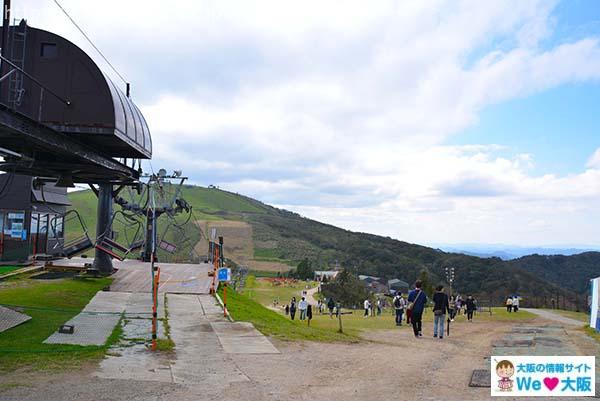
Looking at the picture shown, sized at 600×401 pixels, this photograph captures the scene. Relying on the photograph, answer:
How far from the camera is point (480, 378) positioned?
9.92 metres

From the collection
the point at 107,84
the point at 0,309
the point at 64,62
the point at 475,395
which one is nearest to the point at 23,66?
the point at 64,62

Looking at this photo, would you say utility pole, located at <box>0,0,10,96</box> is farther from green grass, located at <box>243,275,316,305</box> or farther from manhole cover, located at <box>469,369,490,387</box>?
green grass, located at <box>243,275,316,305</box>

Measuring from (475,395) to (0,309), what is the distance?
10.9 meters

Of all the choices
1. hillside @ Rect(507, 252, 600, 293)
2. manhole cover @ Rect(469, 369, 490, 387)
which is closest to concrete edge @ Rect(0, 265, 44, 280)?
manhole cover @ Rect(469, 369, 490, 387)

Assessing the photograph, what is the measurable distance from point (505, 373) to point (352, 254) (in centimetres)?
14270

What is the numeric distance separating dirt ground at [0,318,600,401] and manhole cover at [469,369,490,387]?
0.14m

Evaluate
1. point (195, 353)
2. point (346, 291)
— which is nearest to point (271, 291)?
point (346, 291)

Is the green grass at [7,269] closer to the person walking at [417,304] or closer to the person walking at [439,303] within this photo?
the person walking at [417,304]

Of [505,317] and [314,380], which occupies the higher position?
[314,380]

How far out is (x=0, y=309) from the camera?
12.9 metres

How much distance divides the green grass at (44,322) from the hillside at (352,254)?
79.4 m

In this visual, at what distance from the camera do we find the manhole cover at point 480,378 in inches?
370

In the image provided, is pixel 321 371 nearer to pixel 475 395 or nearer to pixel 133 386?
pixel 475 395

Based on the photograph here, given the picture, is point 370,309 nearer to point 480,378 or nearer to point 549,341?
point 549,341
